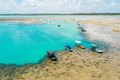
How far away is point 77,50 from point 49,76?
16.6 m

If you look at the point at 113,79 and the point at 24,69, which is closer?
the point at 113,79

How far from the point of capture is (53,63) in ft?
111

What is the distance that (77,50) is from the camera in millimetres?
43281

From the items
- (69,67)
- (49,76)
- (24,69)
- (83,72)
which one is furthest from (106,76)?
(24,69)

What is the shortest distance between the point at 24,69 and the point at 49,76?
5572 mm

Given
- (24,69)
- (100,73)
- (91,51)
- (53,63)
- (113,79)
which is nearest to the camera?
(113,79)

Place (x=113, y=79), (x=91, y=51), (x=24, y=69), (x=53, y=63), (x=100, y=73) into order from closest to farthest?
(x=113, y=79) < (x=100, y=73) < (x=24, y=69) < (x=53, y=63) < (x=91, y=51)

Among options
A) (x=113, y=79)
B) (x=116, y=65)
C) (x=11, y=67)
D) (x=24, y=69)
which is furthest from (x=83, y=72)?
(x=11, y=67)

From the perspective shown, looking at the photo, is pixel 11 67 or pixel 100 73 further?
pixel 11 67

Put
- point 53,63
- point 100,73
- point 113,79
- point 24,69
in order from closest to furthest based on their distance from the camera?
point 113,79 → point 100,73 → point 24,69 → point 53,63

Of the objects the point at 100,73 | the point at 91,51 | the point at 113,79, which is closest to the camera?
the point at 113,79

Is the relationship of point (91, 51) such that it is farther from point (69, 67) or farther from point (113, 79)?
point (113, 79)

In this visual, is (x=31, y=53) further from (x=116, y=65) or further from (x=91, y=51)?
(x=116, y=65)

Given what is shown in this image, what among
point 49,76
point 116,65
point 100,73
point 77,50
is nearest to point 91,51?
point 77,50
